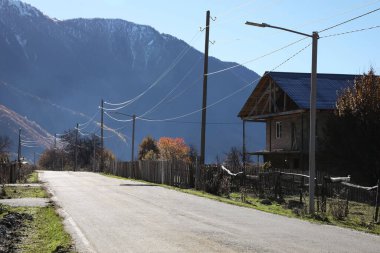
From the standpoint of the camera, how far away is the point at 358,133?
98.2ft

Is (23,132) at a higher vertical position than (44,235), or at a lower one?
higher

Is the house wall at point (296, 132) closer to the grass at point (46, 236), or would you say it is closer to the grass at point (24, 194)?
the grass at point (24, 194)

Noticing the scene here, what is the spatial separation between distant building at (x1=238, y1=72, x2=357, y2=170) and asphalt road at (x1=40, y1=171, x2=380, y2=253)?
19.4m

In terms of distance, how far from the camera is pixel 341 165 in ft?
104

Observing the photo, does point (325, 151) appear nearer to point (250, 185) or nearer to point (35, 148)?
point (250, 185)

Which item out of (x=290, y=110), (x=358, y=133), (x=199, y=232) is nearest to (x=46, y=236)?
(x=199, y=232)

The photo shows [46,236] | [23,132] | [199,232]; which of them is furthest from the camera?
[23,132]

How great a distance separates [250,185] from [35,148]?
448 ft

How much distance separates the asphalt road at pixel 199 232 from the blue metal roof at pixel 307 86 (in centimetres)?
2047

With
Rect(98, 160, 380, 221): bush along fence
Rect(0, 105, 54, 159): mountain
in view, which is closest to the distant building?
Rect(98, 160, 380, 221): bush along fence

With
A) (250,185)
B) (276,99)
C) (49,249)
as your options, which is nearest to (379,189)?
(49,249)

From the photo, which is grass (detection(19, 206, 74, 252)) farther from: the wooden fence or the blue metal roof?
the blue metal roof

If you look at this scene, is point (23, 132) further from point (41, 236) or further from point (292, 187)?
point (41, 236)

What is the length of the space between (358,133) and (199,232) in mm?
19187
